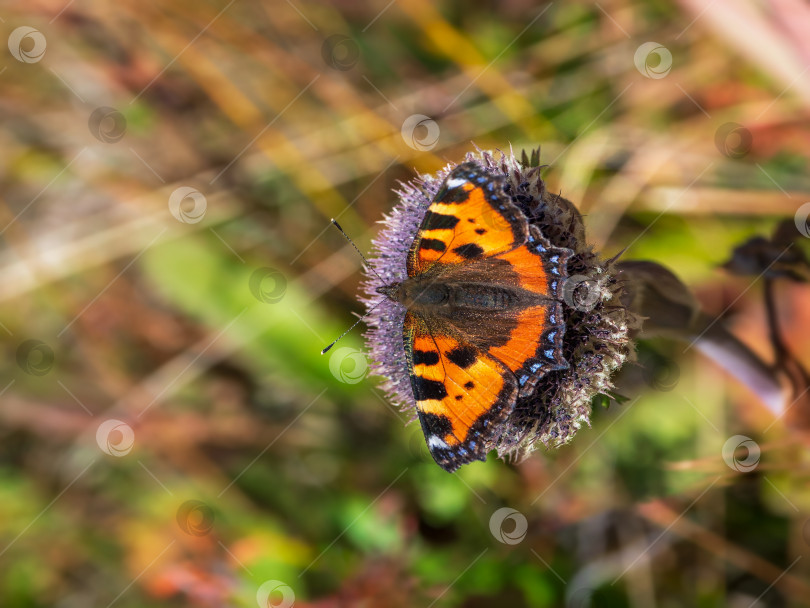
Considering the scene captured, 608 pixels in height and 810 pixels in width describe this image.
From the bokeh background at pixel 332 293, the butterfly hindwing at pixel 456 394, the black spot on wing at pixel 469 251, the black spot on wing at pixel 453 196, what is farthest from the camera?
the bokeh background at pixel 332 293

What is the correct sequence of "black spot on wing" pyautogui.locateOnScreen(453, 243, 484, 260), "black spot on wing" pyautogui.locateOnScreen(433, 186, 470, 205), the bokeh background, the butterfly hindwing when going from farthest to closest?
the bokeh background → "black spot on wing" pyautogui.locateOnScreen(453, 243, 484, 260) → "black spot on wing" pyautogui.locateOnScreen(433, 186, 470, 205) → the butterfly hindwing

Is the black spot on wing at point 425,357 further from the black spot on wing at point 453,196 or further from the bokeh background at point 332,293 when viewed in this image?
the bokeh background at point 332,293

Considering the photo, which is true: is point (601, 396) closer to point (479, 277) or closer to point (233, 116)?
point (479, 277)

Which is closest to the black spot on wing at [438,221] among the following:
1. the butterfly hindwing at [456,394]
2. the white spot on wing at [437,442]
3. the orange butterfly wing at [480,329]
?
the orange butterfly wing at [480,329]

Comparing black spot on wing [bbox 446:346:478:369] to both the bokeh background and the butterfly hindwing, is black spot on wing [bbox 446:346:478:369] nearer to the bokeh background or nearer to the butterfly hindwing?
the butterfly hindwing

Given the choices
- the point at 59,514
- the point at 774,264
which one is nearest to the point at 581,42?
the point at 774,264

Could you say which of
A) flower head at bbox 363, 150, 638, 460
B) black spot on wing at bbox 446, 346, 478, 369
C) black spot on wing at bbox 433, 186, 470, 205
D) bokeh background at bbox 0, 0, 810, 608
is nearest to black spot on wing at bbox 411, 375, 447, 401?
black spot on wing at bbox 446, 346, 478, 369

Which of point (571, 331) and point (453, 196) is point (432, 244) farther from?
point (571, 331)
